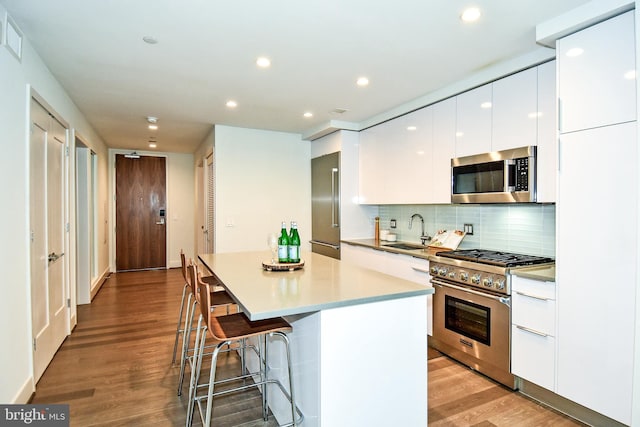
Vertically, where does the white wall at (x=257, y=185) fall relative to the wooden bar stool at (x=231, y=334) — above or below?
above

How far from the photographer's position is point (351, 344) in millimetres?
1714

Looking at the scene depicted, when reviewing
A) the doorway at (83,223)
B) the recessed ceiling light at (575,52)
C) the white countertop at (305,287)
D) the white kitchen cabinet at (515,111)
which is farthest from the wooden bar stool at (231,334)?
the doorway at (83,223)

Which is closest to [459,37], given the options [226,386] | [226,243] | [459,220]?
[459,220]

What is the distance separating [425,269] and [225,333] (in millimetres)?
1999

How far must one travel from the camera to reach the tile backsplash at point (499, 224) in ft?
9.29

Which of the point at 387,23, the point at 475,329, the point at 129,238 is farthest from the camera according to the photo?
the point at 129,238

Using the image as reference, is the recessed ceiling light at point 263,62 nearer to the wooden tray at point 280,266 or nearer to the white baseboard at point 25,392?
the wooden tray at point 280,266

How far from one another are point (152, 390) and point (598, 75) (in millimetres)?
3449

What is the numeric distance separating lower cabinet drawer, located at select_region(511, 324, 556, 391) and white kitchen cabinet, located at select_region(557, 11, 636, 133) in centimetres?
133

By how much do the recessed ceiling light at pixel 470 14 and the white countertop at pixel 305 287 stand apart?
62.6 inches

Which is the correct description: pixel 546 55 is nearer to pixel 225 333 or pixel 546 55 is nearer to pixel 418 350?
pixel 418 350

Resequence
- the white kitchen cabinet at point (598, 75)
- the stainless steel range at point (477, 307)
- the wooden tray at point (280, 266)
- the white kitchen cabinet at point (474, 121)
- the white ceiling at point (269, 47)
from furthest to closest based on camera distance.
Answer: the white kitchen cabinet at point (474, 121) < the stainless steel range at point (477, 307) < the wooden tray at point (280, 266) < the white ceiling at point (269, 47) < the white kitchen cabinet at point (598, 75)

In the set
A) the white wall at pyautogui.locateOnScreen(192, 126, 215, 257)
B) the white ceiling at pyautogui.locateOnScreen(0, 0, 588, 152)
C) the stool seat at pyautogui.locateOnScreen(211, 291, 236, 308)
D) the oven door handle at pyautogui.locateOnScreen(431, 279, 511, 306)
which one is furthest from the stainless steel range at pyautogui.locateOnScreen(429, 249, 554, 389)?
the white wall at pyautogui.locateOnScreen(192, 126, 215, 257)

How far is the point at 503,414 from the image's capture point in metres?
2.23
